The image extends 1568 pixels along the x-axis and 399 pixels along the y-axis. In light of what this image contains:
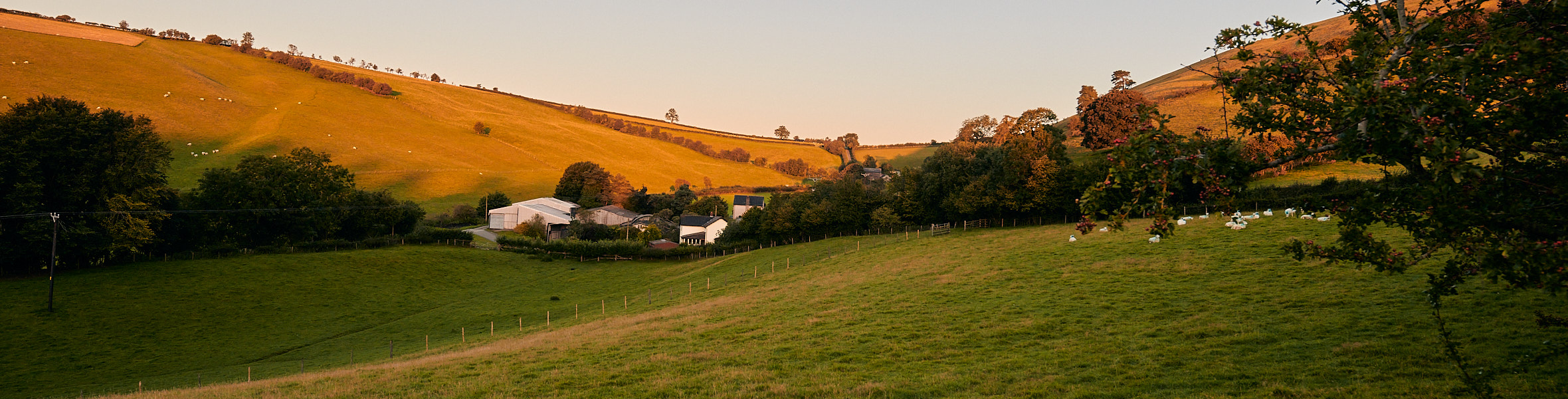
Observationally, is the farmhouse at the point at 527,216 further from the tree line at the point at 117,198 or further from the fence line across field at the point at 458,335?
the fence line across field at the point at 458,335

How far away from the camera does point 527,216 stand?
104 metres

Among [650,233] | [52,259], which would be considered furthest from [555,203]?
[52,259]

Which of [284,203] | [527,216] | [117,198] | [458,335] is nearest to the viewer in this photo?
[458,335]

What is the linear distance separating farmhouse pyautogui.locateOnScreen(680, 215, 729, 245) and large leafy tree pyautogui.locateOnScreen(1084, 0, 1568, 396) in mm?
90632

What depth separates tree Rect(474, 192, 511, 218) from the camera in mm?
106750

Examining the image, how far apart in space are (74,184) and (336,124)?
85.6m

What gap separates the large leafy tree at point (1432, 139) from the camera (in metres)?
8.26

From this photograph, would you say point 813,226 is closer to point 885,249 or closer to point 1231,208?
point 885,249

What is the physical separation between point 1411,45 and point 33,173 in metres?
73.0

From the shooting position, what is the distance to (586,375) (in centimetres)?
2067

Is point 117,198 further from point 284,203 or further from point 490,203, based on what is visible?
point 490,203

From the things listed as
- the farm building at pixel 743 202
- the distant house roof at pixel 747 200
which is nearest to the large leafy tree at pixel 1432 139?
the farm building at pixel 743 202

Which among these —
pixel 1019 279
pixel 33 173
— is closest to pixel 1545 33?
pixel 1019 279

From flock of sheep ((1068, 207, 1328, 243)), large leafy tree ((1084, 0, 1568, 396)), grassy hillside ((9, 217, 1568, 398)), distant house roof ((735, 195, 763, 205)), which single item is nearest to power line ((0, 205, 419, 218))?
grassy hillside ((9, 217, 1568, 398))
